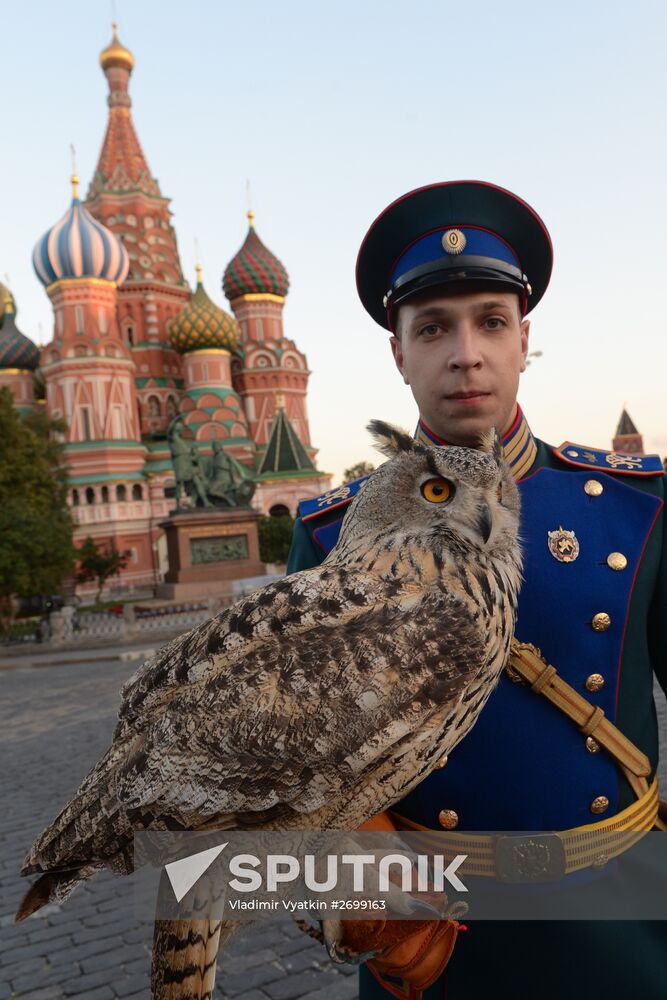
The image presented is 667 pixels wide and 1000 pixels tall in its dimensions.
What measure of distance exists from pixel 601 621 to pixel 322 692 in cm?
89

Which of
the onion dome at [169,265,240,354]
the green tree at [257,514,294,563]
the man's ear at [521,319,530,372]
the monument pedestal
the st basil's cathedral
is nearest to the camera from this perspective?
the man's ear at [521,319,530,372]

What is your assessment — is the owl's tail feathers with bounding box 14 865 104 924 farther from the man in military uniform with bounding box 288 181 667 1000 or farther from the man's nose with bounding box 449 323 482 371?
the man's nose with bounding box 449 323 482 371

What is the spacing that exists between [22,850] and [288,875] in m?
5.59

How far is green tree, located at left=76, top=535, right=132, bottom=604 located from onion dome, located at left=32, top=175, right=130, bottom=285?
57.5 ft

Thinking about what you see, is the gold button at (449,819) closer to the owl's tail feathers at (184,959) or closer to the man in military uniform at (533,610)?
the man in military uniform at (533,610)

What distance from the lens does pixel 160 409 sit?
1996 inches

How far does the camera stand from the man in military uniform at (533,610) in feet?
6.15

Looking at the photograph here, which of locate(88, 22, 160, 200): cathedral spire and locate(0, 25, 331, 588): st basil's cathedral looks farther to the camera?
locate(88, 22, 160, 200): cathedral spire

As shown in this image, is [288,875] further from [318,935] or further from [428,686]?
[428,686]

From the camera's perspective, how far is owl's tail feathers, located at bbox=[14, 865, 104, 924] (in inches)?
70.9

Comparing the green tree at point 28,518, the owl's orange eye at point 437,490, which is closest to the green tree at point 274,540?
the green tree at point 28,518

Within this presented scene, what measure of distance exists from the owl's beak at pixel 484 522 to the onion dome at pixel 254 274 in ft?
185

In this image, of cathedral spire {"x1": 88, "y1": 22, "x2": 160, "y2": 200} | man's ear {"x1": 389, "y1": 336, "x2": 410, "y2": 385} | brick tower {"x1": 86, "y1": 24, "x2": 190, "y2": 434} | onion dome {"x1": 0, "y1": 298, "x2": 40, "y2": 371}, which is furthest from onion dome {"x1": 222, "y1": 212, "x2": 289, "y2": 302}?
man's ear {"x1": 389, "y1": 336, "x2": 410, "y2": 385}

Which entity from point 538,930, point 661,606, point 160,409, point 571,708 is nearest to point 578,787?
point 571,708
